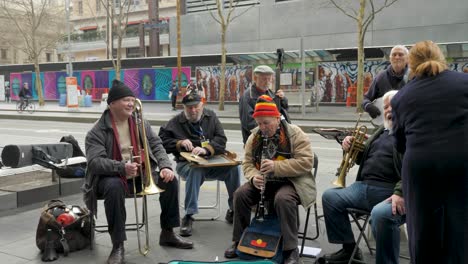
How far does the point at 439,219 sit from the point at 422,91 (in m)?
0.76

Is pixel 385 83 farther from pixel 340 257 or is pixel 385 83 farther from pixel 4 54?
pixel 4 54

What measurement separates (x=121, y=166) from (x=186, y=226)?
1.16 meters

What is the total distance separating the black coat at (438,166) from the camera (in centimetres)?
281

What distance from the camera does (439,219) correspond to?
286 centimetres

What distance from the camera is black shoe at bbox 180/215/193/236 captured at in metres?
5.11

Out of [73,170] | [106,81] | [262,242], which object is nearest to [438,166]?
[262,242]

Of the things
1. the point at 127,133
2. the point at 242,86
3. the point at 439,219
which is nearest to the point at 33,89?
the point at 242,86

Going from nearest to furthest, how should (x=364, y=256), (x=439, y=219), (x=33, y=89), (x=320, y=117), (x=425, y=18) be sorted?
(x=439, y=219) < (x=364, y=256) < (x=320, y=117) < (x=425, y=18) < (x=33, y=89)

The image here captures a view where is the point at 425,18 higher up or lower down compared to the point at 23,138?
higher up

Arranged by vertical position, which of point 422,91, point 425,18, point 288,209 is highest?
point 425,18

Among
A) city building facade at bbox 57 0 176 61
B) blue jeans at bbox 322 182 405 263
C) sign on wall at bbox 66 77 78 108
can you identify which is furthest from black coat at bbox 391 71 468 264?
city building facade at bbox 57 0 176 61

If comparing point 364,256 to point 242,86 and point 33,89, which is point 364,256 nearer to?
point 242,86

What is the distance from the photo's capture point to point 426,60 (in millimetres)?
2984

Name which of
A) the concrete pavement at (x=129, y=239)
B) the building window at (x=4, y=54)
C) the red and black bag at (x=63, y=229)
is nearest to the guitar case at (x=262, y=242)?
the concrete pavement at (x=129, y=239)
